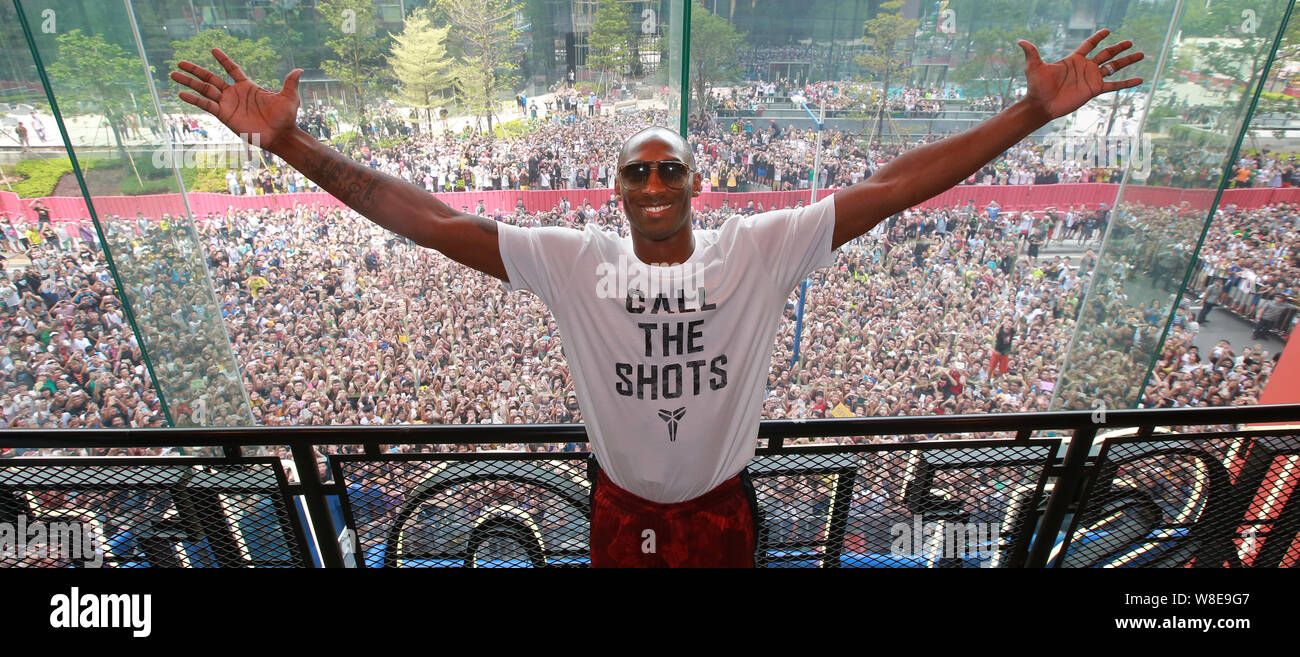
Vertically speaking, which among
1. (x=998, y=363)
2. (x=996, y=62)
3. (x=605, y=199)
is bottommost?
(x=998, y=363)

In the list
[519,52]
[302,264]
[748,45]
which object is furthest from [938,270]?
[302,264]

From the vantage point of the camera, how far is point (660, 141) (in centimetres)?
96

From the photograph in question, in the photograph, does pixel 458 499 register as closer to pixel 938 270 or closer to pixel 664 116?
pixel 664 116

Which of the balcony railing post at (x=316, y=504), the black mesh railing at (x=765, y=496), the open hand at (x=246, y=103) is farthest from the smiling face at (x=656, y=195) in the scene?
the balcony railing post at (x=316, y=504)

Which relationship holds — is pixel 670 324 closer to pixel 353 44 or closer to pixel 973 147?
pixel 973 147

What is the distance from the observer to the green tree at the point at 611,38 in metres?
3.16

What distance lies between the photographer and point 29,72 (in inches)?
128

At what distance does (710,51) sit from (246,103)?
2640 millimetres

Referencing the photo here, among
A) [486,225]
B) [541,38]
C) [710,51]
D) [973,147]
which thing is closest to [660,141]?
[486,225]

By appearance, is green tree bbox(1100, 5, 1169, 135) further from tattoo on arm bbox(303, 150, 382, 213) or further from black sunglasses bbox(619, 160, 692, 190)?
tattoo on arm bbox(303, 150, 382, 213)

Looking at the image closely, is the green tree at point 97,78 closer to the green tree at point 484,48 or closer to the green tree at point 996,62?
the green tree at point 484,48

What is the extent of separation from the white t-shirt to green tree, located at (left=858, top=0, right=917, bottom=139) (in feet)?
9.88

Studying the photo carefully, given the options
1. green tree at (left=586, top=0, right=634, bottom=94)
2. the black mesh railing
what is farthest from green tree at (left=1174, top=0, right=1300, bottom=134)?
the black mesh railing

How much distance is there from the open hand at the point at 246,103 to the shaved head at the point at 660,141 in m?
0.49
